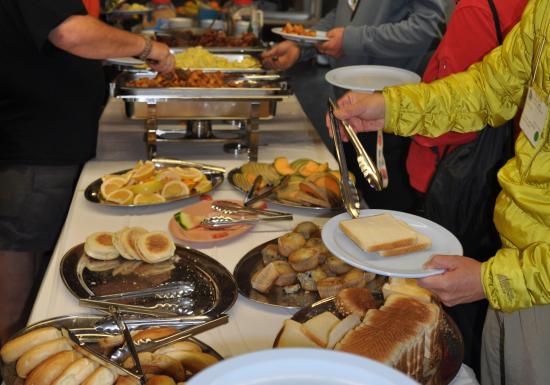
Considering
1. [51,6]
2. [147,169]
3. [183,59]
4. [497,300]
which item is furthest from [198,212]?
[183,59]

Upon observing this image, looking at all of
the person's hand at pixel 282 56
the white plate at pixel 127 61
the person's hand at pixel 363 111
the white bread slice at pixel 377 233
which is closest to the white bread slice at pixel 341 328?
the white bread slice at pixel 377 233

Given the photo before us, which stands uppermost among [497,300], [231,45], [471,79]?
[471,79]

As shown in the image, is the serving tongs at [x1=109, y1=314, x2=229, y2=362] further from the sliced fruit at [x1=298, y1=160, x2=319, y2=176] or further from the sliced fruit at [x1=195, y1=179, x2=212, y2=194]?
the sliced fruit at [x1=298, y1=160, x2=319, y2=176]

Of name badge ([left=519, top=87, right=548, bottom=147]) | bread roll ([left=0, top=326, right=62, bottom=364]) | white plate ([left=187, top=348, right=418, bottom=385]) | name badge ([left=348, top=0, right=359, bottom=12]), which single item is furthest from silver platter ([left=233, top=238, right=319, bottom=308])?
name badge ([left=348, top=0, right=359, bottom=12])

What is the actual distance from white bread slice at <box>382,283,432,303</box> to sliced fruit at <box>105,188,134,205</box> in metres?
0.70

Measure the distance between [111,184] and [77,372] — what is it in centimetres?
76

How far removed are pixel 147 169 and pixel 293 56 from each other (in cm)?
91

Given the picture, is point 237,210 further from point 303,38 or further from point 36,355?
point 303,38

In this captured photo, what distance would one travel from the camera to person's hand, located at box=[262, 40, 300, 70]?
2.29m

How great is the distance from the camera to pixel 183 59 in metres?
2.22

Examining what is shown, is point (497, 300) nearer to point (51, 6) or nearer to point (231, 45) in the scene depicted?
point (51, 6)

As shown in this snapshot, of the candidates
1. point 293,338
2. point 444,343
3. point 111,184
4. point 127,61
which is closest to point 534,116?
point 444,343

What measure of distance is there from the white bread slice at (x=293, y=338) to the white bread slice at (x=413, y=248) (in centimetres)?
20

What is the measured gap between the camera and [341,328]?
93 centimetres
